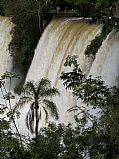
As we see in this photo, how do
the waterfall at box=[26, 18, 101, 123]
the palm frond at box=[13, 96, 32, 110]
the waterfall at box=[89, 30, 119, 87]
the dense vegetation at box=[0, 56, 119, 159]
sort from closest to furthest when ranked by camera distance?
the dense vegetation at box=[0, 56, 119, 159] < the palm frond at box=[13, 96, 32, 110] < the waterfall at box=[89, 30, 119, 87] < the waterfall at box=[26, 18, 101, 123]

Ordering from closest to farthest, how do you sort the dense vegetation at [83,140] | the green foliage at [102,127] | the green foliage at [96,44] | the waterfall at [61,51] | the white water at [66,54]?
the green foliage at [102,127], the dense vegetation at [83,140], the white water at [66,54], the green foliage at [96,44], the waterfall at [61,51]

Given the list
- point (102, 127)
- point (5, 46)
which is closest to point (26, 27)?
point (5, 46)

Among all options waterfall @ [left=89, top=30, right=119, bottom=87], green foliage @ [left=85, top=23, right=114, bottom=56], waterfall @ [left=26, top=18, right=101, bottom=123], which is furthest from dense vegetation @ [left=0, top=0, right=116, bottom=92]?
waterfall @ [left=89, top=30, right=119, bottom=87]

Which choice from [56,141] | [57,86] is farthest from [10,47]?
[56,141]

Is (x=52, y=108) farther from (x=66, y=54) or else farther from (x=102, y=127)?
(x=66, y=54)

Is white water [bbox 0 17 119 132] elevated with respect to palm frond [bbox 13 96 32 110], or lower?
elevated

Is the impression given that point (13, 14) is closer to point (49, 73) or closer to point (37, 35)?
point (37, 35)

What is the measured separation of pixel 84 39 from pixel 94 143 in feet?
34.7

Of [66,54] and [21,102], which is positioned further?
[66,54]

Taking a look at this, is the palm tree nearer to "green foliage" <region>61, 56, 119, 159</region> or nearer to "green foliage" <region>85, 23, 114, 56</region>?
"green foliage" <region>85, 23, 114, 56</region>

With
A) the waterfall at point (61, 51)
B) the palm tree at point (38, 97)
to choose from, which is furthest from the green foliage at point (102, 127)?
the waterfall at point (61, 51)

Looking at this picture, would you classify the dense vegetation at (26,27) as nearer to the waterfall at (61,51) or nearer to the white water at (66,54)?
the waterfall at (61,51)

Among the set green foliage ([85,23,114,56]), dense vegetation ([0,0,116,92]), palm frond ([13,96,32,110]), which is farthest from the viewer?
dense vegetation ([0,0,116,92])

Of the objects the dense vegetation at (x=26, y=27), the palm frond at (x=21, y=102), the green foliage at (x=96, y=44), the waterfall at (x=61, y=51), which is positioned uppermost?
the dense vegetation at (x=26, y=27)
